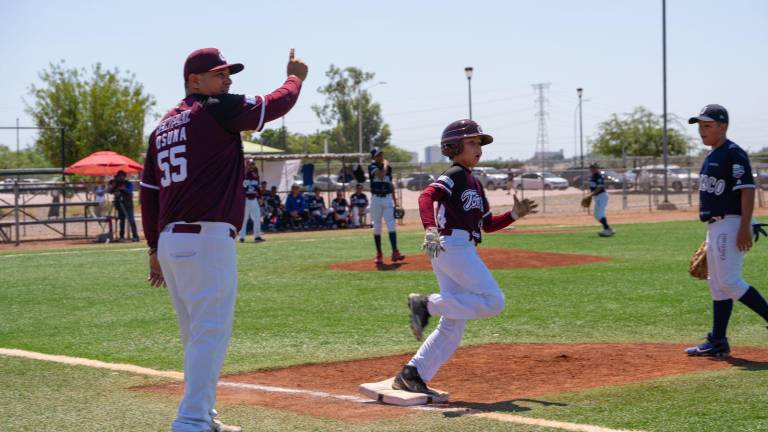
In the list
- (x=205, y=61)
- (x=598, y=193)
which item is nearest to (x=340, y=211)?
(x=598, y=193)

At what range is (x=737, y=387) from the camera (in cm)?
666

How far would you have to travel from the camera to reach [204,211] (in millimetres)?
5332

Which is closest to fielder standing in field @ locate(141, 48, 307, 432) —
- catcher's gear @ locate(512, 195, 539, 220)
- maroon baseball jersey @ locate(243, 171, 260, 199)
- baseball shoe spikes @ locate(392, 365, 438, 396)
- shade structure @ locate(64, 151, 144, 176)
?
baseball shoe spikes @ locate(392, 365, 438, 396)

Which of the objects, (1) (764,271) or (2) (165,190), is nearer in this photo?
(2) (165,190)

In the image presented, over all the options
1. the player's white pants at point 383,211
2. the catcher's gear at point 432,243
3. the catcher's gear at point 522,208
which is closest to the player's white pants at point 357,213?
the player's white pants at point 383,211

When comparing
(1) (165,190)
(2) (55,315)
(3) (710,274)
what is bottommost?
(2) (55,315)

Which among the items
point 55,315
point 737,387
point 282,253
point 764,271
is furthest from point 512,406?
point 282,253

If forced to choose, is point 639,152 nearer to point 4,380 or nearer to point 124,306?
point 124,306

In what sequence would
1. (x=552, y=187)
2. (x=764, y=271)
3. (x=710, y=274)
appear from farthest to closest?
(x=552, y=187) < (x=764, y=271) < (x=710, y=274)

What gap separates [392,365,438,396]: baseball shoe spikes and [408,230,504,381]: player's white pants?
0.14 ft

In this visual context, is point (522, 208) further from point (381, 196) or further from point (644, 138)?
point (644, 138)

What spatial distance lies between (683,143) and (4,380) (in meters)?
72.1

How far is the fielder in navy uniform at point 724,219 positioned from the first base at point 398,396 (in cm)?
280

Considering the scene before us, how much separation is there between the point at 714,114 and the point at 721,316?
1747mm
